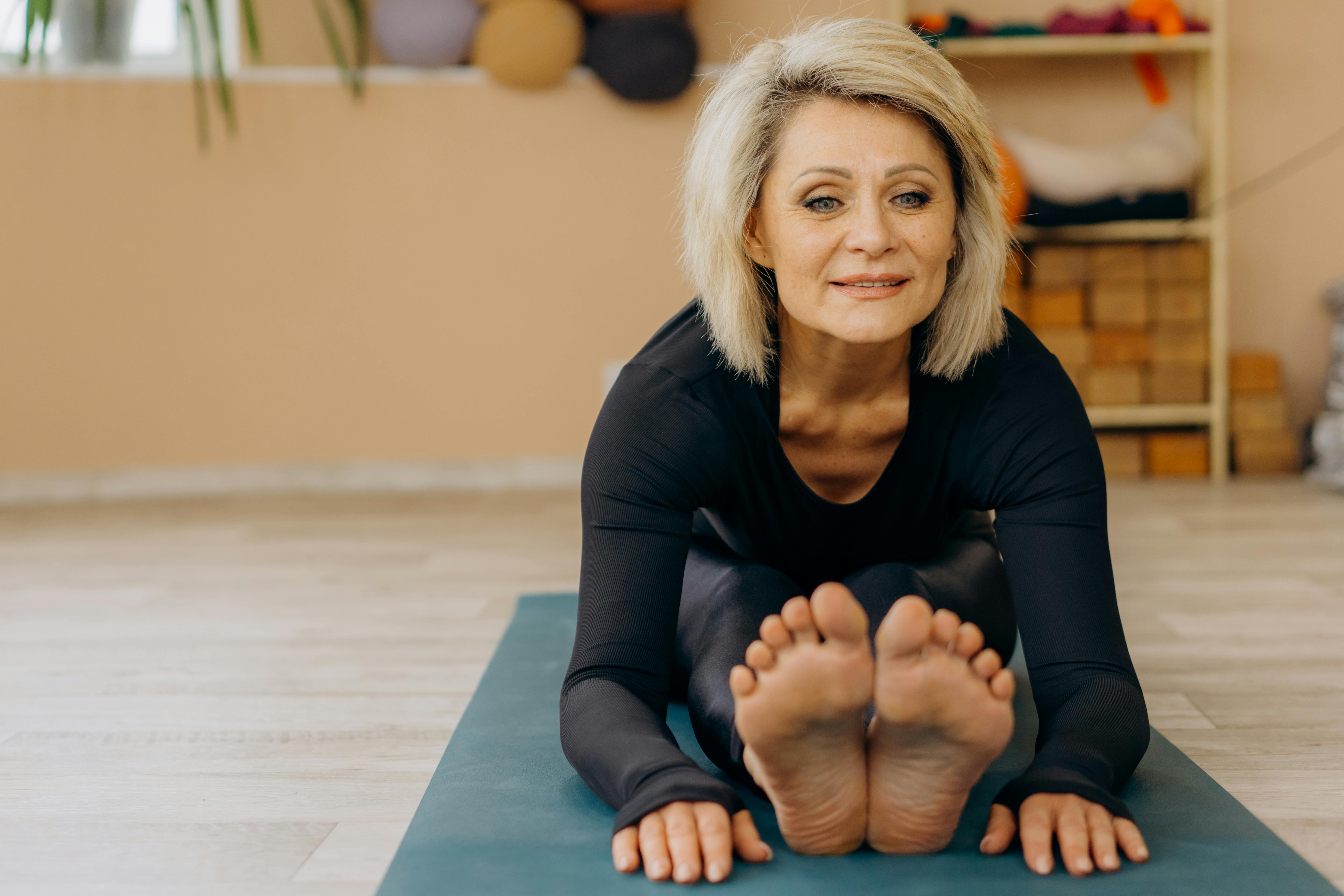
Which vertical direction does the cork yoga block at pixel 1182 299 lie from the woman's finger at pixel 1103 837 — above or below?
above

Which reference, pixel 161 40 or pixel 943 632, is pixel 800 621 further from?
pixel 161 40

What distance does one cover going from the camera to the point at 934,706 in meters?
0.76

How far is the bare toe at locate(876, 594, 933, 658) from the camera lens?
74cm

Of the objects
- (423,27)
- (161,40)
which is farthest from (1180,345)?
(161,40)

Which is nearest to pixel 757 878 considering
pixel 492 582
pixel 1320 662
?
pixel 1320 662

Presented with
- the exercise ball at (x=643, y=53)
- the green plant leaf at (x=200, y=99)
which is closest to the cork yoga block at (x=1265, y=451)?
the exercise ball at (x=643, y=53)

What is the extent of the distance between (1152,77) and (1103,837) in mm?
2996

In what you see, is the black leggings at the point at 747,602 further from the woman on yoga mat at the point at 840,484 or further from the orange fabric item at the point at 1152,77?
the orange fabric item at the point at 1152,77

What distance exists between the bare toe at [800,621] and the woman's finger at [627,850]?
0.24 metres

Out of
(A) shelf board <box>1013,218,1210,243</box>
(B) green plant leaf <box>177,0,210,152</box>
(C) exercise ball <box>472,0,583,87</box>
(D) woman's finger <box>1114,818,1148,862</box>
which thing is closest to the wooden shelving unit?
(A) shelf board <box>1013,218,1210,243</box>

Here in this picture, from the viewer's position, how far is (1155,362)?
10.4 ft

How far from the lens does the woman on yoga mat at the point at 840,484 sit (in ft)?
2.83

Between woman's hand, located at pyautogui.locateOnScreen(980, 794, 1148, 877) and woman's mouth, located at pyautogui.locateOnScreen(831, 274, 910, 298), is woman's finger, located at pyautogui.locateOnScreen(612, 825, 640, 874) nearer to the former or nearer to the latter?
woman's hand, located at pyautogui.locateOnScreen(980, 794, 1148, 877)

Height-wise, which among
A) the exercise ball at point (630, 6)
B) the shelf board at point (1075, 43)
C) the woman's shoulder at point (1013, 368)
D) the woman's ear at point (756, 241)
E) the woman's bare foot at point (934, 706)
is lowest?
the woman's bare foot at point (934, 706)
